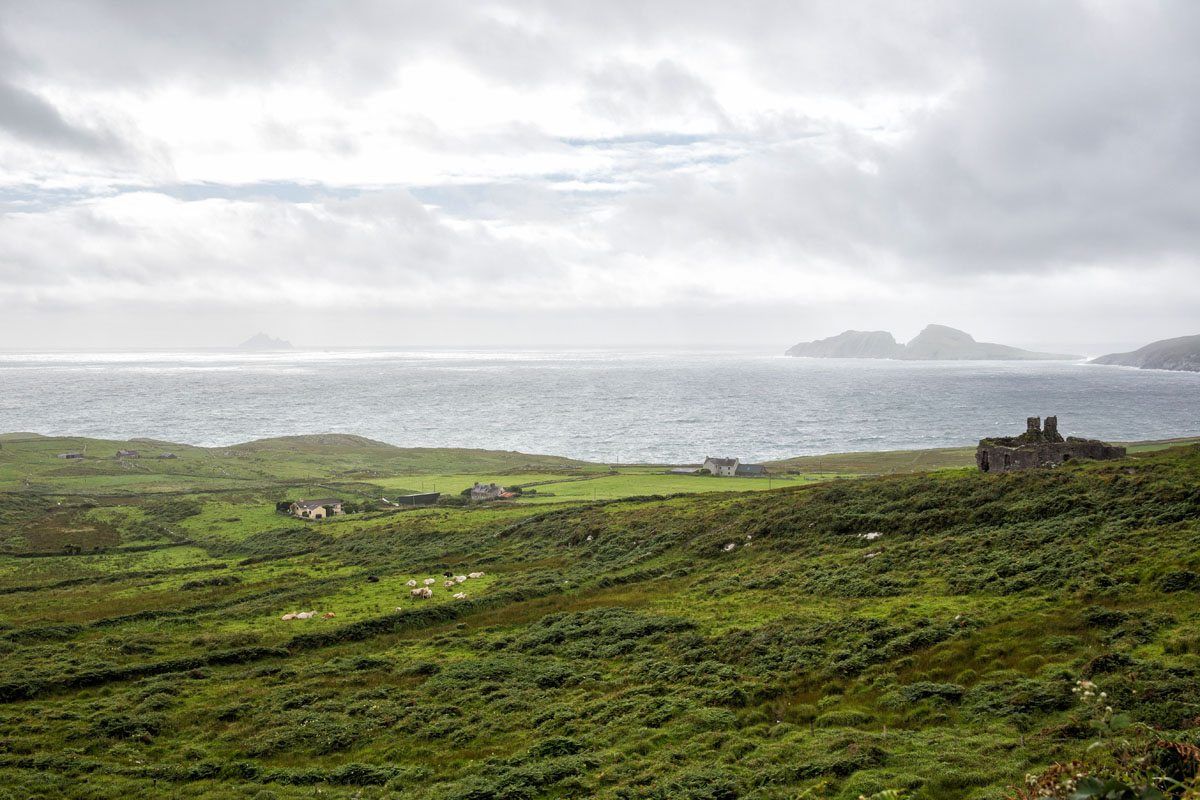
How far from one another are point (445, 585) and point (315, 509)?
164ft

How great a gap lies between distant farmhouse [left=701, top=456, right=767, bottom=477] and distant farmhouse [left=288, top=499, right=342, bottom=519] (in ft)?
180

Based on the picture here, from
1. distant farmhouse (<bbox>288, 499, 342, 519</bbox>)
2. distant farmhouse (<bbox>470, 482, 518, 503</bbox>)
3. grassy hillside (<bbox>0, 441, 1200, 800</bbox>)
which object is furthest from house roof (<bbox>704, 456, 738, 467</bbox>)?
distant farmhouse (<bbox>288, 499, 342, 519</bbox>)

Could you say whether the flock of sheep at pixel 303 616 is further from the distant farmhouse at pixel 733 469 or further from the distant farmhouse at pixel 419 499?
the distant farmhouse at pixel 733 469

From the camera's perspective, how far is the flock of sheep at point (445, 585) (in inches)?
1940

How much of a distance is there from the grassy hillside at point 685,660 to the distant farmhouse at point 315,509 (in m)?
32.2

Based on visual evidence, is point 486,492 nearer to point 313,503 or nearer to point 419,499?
point 419,499

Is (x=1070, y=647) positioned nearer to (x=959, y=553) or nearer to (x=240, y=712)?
(x=959, y=553)

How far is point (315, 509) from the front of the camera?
94875 millimetres

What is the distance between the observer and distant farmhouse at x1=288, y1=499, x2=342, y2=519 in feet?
311

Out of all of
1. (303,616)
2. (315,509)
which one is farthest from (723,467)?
(303,616)

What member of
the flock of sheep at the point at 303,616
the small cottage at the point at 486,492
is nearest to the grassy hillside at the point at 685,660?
the flock of sheep at the point at 303,616

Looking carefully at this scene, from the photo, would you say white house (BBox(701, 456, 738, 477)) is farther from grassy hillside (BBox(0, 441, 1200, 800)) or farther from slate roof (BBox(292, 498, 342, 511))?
slate roof (BBox(292, 498, 342, 511))

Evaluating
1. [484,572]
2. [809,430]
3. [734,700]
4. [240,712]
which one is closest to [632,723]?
[734,700]

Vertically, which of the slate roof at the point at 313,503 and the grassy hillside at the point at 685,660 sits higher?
the grassy hillside at the point at 685,660
